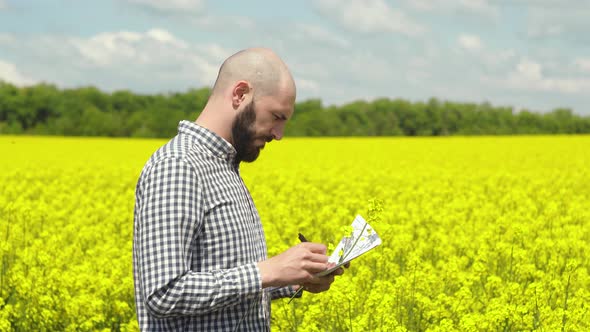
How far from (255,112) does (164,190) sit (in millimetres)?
383

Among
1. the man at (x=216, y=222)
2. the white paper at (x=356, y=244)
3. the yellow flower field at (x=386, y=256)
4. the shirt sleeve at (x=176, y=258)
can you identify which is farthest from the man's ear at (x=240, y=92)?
the yellow flower field at (x=386, y=256)

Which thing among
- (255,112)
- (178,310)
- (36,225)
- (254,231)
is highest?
(255,112)

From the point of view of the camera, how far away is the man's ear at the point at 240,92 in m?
2.54

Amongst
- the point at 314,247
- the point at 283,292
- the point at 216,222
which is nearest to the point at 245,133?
the point at 216,222

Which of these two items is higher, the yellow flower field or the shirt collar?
the shirt collar

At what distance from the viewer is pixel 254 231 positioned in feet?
9.14

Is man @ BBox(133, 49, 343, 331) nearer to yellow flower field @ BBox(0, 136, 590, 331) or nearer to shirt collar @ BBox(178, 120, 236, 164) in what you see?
shirt collar @ BBox(178, 120, 236, 164)

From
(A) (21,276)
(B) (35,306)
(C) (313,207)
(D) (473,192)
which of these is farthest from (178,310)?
(D) (473,192)

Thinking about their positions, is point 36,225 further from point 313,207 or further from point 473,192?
point 473,192

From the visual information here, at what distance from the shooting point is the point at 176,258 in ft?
7.86

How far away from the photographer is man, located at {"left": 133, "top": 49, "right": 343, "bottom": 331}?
7.90 ft

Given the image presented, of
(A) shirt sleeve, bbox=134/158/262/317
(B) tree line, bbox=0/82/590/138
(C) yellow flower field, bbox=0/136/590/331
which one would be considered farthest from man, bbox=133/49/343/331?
(B) tree line, bbox=0/82/590/138

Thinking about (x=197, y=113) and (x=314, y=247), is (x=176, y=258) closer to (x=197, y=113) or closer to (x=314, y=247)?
(x=314, y=247)

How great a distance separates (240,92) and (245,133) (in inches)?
5.4
